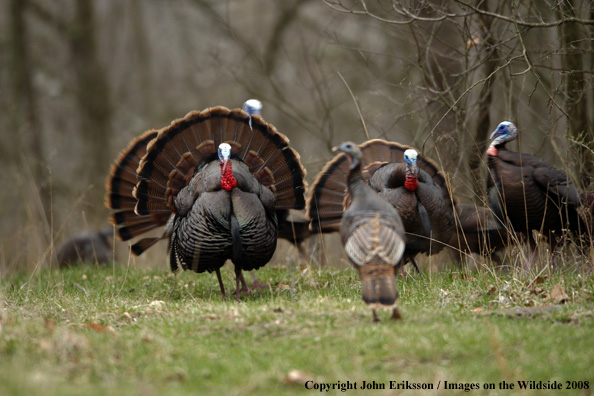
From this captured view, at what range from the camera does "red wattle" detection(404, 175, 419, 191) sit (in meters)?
6.67

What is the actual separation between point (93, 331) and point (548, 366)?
2901mm

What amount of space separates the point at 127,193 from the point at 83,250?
10.5ft

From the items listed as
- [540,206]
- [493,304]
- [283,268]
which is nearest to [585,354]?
[493,304]

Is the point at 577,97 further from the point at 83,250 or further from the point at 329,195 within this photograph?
the point at 83,250

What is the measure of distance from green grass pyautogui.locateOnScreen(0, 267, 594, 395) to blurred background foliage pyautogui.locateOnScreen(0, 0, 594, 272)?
267cm

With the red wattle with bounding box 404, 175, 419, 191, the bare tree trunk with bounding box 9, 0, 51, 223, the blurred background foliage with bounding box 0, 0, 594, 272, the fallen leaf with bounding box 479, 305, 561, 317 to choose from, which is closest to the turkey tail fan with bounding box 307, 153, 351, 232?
the red wattle with bounding box 404, 175, 419, 191

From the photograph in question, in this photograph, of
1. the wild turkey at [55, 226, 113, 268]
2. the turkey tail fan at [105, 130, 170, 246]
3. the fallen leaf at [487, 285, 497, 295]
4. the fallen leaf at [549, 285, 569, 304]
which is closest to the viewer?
the fallen leaf at [549, 285, 569, 304]

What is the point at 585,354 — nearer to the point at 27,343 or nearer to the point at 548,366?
the point at 548,366

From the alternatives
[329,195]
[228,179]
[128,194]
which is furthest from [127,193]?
[329,195]

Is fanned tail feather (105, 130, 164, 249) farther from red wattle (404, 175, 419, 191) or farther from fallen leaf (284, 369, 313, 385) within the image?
fallen leaf (284, 369, 313, 385)

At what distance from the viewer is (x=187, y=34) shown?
18344mm

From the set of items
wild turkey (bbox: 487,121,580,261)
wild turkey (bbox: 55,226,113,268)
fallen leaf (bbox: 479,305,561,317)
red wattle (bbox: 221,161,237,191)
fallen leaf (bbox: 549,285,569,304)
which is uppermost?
red wattle (bbox: 221,161,237,191)

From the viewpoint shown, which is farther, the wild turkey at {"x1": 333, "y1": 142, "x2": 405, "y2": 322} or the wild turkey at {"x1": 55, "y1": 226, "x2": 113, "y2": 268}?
the wild turkey at {"x1": 55, "y1": 226, "x2": 113, "y2": 268}

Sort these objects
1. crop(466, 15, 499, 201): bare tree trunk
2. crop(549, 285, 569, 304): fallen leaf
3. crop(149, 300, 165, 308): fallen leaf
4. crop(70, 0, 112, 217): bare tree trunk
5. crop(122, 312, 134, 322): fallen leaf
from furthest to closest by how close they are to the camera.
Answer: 1. crop(70, 0, 112, 217): bare tree trunk
2. crop(466, 15, 499, 201): bare tree trunk
3. crop(149, 300, 165, 308): fallen leaf
4. crop(122, 312, 134, 322): fallen leaf
5. crop(549, 285, 569, 304): fallen leaf
